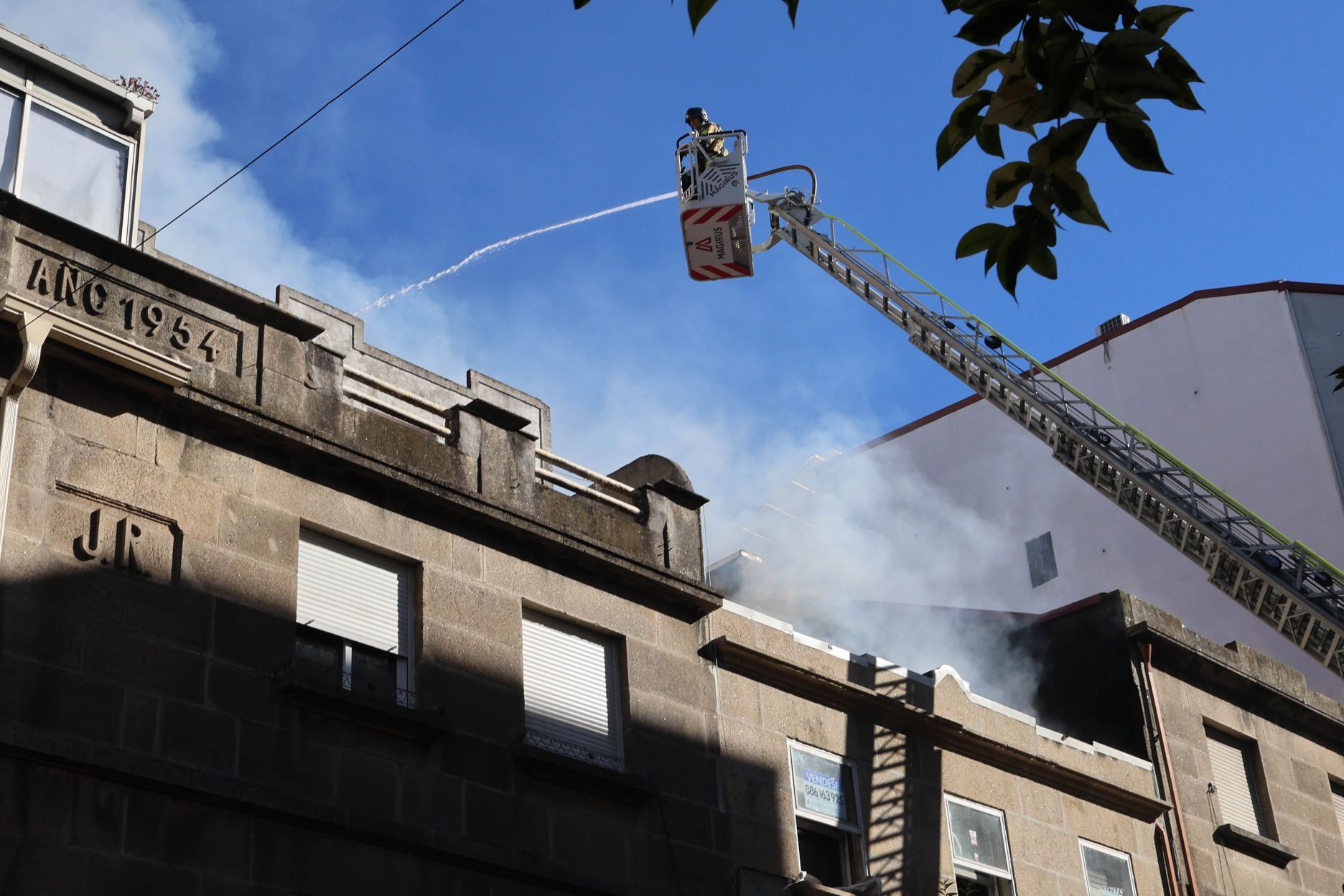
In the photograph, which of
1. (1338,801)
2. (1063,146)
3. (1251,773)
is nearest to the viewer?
(1063,146)

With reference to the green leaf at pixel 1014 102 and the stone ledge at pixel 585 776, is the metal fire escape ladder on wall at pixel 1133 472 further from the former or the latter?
the green leaf at pixel 1014 102

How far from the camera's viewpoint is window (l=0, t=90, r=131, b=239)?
50.0ft

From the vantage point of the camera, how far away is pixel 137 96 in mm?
16062

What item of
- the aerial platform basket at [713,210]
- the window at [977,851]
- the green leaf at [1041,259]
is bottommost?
the green leaf at [1041,259]

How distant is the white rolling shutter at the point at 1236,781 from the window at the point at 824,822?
6.88m

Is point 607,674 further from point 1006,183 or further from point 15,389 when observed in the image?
point 1006,183

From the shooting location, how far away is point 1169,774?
73.2 ft

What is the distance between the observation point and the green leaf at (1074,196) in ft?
20.3

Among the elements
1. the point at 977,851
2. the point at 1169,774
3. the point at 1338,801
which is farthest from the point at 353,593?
the point at 1338,801

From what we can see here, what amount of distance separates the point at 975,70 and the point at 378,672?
9795mm

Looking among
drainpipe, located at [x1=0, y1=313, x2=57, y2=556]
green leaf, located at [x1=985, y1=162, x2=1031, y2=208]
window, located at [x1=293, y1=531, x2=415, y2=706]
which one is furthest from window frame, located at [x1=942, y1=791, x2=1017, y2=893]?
green leaf, located at [x1=985, y1=162, x2=1031, y2=208]

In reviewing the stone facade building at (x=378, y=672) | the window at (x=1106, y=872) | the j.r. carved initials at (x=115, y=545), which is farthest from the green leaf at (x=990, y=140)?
the window at (x=1106, y=872)

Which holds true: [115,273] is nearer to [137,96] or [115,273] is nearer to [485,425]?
[137,96]

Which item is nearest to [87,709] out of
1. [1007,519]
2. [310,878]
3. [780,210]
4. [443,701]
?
[310,878]
